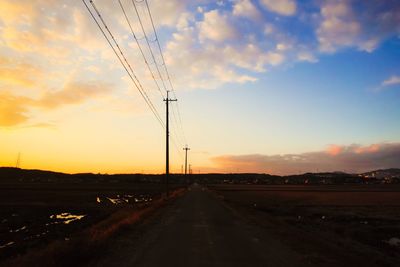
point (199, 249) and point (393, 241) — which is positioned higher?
point (199, 249)

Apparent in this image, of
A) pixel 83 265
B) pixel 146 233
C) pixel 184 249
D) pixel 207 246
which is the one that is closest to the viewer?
pixel 83 265

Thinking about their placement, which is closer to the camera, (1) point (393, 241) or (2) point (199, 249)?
(2) point (199, 249)

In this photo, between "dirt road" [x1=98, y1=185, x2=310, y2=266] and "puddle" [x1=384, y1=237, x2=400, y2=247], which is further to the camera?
"puddle" [x1=384, y1=237, x2=400, y2=247]

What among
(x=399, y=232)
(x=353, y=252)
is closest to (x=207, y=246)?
(x=353, y=252)

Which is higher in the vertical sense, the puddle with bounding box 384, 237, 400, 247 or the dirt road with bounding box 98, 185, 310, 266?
the dirt road with bounding box 98, 185, 310, 266

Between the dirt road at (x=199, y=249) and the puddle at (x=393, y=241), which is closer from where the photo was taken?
the dirt road at (x=199, y=249)

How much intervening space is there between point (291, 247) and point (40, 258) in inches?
369

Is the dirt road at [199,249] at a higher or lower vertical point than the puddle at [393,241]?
higher

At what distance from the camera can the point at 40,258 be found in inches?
497

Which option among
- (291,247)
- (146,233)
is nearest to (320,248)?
(291,247)

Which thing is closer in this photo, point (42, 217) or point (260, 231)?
point (260, 231)

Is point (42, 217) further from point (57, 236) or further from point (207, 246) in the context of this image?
point (207, 246)

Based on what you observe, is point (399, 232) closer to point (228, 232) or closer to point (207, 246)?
point (228, 232)

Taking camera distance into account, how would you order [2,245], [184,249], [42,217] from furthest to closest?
1. [42,217]
2. [2,245]
3. [184,249]
